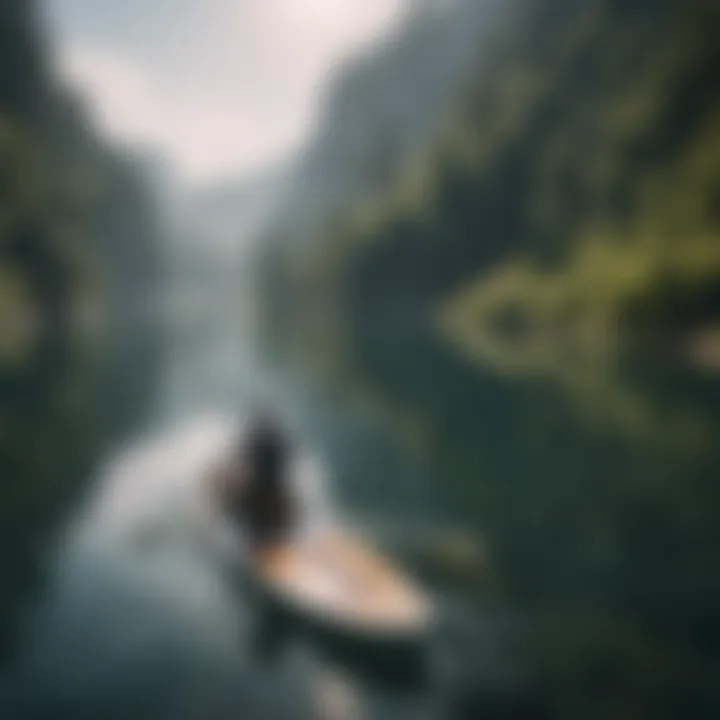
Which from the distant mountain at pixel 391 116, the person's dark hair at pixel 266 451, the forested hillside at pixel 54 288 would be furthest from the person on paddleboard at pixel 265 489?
the distant mountain at pixel 391 116

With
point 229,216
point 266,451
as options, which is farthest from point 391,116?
point 266,451

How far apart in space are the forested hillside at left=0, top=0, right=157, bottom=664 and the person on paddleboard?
8.63 ft

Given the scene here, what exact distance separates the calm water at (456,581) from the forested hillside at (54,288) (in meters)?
1.07

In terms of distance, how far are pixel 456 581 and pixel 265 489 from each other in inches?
93.3

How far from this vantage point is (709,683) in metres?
6.62

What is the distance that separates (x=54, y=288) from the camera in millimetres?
41281

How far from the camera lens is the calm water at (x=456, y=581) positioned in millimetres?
6445

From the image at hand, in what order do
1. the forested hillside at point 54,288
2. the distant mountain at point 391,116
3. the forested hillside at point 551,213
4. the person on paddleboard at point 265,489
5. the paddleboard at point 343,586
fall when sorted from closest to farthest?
1. the paddleboard at point 343,586
2. the person on paddleboard at point 265,489
3. the forested hillside at point 54,288
4. the forested hillside at point 551,213
5. the distant mountain at point 391,116

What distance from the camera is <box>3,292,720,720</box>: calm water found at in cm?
645

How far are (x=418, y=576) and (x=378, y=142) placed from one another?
193ft

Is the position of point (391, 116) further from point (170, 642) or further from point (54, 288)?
point (170, 642)

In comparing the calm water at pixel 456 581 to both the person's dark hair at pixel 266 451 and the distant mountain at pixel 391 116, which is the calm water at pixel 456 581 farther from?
the distant mountain at pixel 391 116

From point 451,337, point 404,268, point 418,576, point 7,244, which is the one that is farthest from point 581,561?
point 404,268

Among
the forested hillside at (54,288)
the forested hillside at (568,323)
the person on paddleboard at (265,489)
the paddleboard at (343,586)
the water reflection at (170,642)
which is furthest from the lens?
the forested hillside at (54,288)
